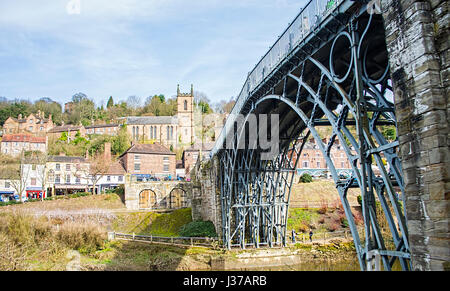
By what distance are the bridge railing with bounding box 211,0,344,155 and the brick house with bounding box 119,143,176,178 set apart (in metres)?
35.5

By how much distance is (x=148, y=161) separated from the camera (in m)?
52.5

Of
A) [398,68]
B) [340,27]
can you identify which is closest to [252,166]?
[340,27]

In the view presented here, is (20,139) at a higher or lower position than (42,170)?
higher

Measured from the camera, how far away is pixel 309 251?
2633 cm

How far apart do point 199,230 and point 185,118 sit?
182ft

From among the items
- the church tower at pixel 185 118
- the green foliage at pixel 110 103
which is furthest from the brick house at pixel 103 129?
the green foliage at pixel 110 103

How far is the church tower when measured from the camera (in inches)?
3255

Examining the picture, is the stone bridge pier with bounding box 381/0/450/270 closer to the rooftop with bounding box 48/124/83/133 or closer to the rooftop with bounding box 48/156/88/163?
the rooftop with bounding box 48/156/88/163

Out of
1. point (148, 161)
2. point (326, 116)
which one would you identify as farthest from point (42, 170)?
point (326, 116)

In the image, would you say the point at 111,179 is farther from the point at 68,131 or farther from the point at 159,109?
the point at 159,109

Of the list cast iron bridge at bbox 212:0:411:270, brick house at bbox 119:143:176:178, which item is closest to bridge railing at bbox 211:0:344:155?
cast iron bridge at bbox 212:0:411:270

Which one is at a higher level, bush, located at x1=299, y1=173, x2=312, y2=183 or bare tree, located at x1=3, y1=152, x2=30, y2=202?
bare tree, located at x1=3, y1=152, x2=30, y2=202

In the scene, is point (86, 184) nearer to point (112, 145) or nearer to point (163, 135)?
point (112, 145)

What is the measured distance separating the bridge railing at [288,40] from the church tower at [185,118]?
211ft
